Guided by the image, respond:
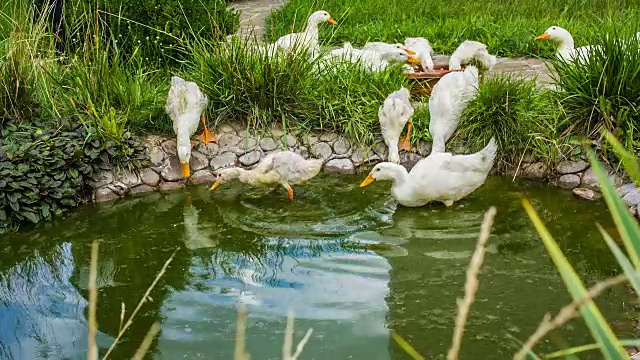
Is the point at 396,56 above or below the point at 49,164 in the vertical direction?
above

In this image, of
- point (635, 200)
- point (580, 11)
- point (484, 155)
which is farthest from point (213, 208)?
point (580, 11)

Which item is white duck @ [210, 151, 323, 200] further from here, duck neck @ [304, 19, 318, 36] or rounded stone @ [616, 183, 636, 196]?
duck neck @ [304, 19, 318, 36]

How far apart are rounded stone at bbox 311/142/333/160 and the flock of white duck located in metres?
0.48

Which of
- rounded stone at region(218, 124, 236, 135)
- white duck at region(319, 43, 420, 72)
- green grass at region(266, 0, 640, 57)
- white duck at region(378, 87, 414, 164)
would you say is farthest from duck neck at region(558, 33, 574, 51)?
rounded stone at region(218, 124, 236, 135)

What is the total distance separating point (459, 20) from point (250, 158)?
460 centimetres

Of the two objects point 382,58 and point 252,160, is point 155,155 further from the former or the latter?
point 382,58

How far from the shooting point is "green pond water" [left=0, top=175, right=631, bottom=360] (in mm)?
3969

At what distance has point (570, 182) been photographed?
5.99 m

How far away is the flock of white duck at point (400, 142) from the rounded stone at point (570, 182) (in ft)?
2.64

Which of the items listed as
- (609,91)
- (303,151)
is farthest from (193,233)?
(609,91)

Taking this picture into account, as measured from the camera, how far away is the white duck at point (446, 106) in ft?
19.5

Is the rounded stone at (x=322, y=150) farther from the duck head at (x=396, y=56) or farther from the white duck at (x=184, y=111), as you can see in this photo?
the duck head at (x=396, y=56)

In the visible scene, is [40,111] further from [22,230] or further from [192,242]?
[192,242]

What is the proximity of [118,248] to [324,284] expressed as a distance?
57.0 inches
